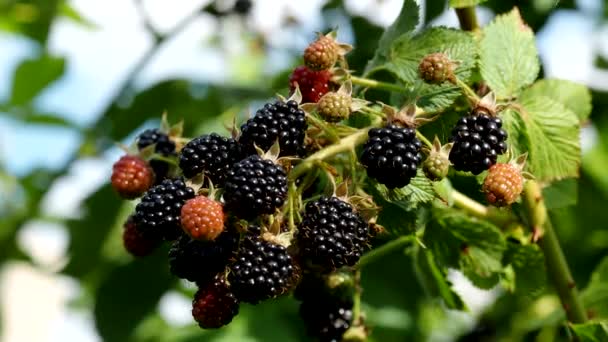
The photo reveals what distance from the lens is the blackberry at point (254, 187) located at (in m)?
1.67

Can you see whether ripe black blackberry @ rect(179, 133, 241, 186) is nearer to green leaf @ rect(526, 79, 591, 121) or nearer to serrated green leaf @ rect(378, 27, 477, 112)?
serrated green leaf @ rect(378, 27, 477, 112)

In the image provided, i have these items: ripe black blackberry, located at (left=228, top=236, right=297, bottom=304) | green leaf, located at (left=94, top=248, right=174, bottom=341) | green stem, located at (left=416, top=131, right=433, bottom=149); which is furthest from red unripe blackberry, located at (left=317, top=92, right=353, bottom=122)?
green leaf, located at (left=94, top=248, right=174, bottom=341)

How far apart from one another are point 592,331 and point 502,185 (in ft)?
1.82

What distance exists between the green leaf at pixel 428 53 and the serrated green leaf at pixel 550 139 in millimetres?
175

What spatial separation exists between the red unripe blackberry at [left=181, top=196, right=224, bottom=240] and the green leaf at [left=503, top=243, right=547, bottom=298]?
0.93 metres

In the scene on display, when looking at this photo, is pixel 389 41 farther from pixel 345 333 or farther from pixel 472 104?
pixel 345 333

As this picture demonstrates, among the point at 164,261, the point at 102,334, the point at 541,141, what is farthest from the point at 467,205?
the point at 102,334

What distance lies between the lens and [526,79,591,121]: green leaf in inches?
94.2

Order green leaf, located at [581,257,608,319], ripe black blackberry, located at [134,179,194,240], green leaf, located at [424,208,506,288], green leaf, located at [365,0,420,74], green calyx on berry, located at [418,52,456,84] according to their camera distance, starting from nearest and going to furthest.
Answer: ripe black blackberry, located at [134,179,194,240] < green calyx on berry, located at [418,52,456,84] < green leaf, located at [365,0,420,74] < green leaf, located at [424,208,506,288] < green leaf, located at [581,257,608,319]

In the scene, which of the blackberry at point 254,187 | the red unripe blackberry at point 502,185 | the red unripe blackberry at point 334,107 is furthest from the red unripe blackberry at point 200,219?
the red unripe blackberry at point 502,185

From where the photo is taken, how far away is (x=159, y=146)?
2.14 meters

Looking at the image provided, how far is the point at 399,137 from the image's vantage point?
1.75 metres

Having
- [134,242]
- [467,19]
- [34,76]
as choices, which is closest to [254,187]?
[134,242]

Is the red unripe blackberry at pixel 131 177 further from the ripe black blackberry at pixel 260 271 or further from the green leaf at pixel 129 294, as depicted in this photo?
the green leaf at pixel 129 294
